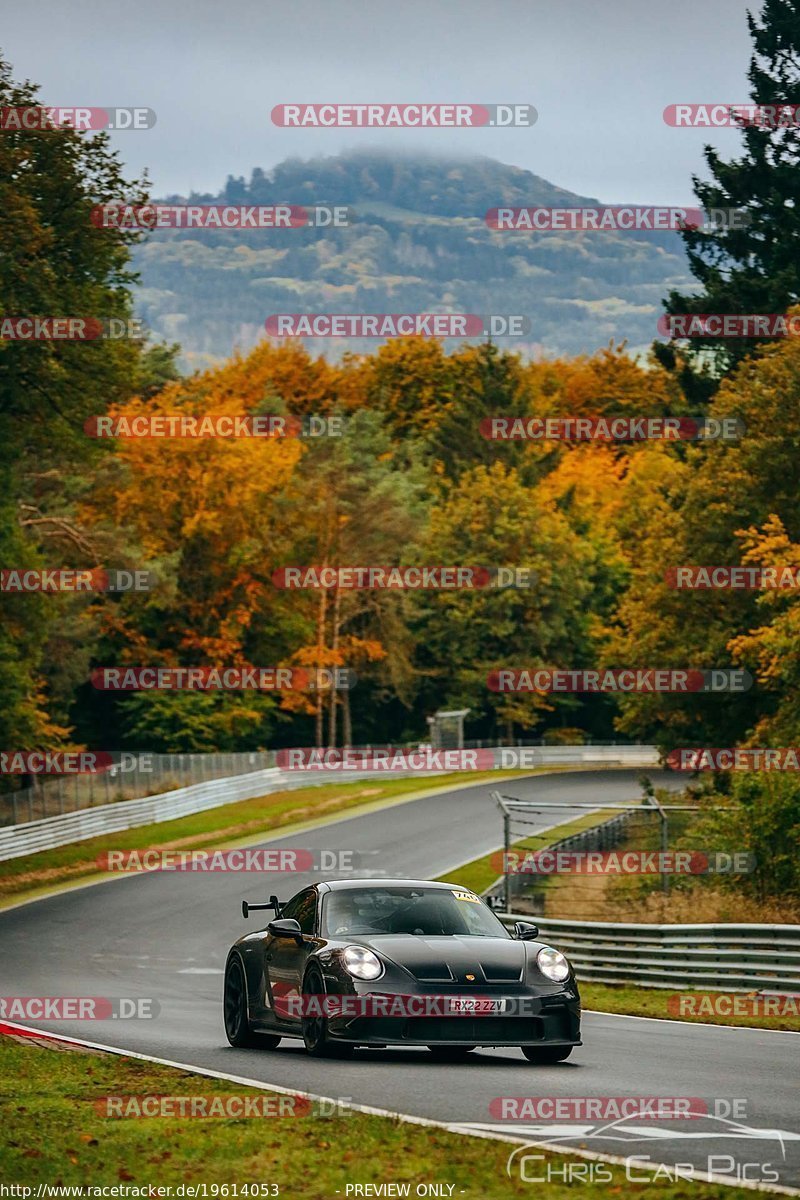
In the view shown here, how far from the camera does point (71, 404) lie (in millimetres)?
42219

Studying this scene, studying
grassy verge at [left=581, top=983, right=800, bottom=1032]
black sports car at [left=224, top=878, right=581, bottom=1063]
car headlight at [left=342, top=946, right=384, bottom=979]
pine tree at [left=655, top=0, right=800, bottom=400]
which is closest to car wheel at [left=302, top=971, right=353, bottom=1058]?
black sports car at [left=224, top=878, right=581, bottom=1063]

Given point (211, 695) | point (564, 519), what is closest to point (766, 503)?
point (211, 695)

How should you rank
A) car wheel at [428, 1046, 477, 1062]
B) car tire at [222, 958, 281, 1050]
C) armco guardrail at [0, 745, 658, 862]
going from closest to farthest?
car wheel at [428, 1046, 477, 1062]
car tire at [222, 958, 281, 1050]
armco guardrail at [0, 745, 658, 862]

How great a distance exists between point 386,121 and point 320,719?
4868 centimetres

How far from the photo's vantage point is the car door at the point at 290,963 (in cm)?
1341

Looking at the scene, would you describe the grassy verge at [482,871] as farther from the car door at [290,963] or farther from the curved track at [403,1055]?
the car door at [290,963]

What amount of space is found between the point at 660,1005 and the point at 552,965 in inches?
324

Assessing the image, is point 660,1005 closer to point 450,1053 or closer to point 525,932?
point 450,1053

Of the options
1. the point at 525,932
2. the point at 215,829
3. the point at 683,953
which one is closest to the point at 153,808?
the point at 215,829

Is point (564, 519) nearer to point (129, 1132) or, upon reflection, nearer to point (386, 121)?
point (386, 121)

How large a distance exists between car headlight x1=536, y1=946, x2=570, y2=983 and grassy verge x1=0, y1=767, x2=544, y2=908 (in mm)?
29432

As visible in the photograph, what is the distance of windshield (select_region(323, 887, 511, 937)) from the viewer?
13.5m

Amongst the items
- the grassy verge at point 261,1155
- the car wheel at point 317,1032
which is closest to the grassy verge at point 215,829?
the car wheel at point 317,1032

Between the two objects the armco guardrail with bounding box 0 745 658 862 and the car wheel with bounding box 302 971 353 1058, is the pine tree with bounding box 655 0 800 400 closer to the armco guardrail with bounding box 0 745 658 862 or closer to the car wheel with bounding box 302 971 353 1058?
the armco guardrail with bounding box 0 745 658 862
